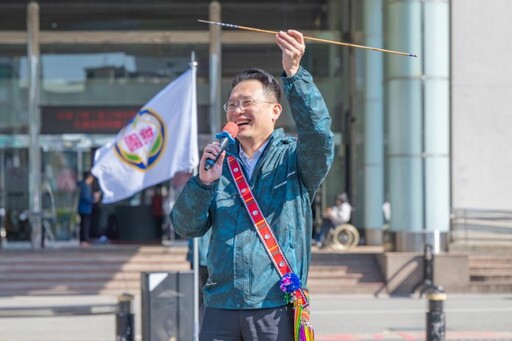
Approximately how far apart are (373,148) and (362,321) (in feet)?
39.6

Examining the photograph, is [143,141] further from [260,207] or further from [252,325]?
[252,325]

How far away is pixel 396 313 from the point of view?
15367mm

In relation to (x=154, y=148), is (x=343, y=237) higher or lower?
lower

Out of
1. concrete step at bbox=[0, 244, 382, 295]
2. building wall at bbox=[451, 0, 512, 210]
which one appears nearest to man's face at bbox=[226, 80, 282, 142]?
concrete step at bbox=[0, 244, 382, 295]

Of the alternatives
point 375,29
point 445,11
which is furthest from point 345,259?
point 375,29

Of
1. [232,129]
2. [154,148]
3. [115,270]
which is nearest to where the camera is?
[232,129]

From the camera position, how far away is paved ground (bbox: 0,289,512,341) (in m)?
12.7

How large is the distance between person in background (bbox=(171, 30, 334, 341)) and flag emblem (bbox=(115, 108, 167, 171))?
248 inches

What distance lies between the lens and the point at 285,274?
4.21 m

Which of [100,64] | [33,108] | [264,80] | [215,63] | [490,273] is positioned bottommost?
[490,273]

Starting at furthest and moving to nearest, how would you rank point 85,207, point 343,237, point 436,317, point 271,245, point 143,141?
point 85,207 → point 343,237 → point 143,141 → point 436,317 → point 271,245

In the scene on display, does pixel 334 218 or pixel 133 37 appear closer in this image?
pixel 334 218

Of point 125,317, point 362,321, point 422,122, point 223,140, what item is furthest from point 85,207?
point 223,140

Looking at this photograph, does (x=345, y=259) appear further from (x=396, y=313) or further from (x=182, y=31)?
(x=182, y=31)
